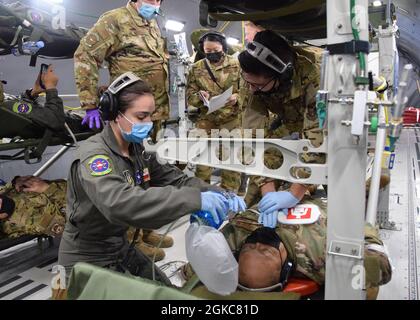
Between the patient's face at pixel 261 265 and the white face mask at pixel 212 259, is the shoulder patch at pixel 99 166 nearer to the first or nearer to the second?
the white face mask at pixel 212 259

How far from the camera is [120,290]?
3.63 ft

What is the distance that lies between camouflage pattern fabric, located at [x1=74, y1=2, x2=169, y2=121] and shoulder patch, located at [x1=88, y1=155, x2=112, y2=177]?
1.51 meters

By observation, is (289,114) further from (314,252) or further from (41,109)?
(41,109)

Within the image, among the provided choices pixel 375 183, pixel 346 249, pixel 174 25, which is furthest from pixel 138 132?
pixel 174 25

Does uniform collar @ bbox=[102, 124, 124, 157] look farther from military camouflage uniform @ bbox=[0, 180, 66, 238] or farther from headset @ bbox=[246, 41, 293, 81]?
military camouflage uniform @ bbox=[0, 180, 66, 238]

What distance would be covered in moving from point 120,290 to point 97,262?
765 mm

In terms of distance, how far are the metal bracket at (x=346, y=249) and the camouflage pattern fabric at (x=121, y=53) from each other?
2.25 meters

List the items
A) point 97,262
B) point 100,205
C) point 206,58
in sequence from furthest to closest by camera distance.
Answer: point 206,58 → point 97,262 → point 100,205

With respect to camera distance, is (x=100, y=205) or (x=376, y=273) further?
(x=376, y=273)

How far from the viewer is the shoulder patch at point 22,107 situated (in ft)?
8.49

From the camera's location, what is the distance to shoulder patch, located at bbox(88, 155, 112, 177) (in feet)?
4.98

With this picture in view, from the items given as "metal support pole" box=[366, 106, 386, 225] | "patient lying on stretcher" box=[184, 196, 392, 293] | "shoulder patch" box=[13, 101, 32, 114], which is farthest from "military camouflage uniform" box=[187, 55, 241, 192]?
"patient lying on stretcher" box=[184, 196, 392, 293]

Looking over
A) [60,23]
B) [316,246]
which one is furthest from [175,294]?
[60,23]
